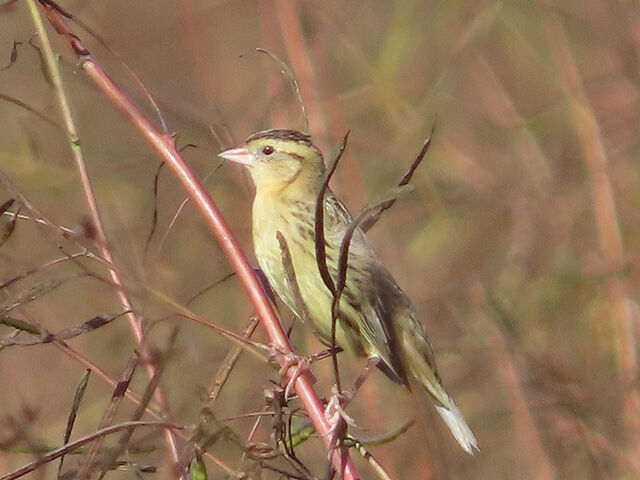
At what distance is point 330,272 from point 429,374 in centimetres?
38

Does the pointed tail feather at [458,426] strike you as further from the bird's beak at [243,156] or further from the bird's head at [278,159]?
the bird's beak at [243,156]

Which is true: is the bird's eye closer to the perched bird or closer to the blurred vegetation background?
the perched bird

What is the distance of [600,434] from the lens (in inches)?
139

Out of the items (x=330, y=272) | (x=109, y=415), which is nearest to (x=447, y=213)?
(x=330, y=272)

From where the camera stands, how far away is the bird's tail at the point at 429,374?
9.54 ft

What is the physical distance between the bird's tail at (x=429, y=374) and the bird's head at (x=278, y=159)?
1.93ft

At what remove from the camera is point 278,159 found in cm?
333

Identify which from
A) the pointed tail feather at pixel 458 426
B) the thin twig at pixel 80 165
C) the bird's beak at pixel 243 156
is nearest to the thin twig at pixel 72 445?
the thin twig at pixel 80 165

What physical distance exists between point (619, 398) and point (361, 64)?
4.87 feet

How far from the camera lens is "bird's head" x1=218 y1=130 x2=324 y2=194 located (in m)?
3.30

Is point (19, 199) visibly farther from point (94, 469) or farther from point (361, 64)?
point (361, 64)

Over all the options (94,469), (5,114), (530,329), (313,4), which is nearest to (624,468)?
(530,329)

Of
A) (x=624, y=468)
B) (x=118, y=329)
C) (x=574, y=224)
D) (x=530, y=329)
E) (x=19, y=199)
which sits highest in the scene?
(x=19, y=199)

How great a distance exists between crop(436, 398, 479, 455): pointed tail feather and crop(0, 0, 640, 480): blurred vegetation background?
0.51 meters
